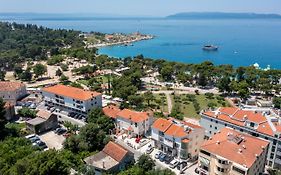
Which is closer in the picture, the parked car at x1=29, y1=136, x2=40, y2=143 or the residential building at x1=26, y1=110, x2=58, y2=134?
the parked car at x1=29, y1=136, x2=40, y2=143

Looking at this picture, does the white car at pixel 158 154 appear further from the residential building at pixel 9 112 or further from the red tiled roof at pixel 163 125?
the residential building at pixel 9 112

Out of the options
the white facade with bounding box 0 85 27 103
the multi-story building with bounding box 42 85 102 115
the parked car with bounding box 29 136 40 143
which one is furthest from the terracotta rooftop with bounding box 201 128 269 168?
the white facade with bounding box 0 85 27 103

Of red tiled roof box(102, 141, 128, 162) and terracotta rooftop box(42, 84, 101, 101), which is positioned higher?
terracotta rooftop box(42, 84, 101, 101)

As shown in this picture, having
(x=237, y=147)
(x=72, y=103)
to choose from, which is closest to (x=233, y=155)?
(x=237, y=147)

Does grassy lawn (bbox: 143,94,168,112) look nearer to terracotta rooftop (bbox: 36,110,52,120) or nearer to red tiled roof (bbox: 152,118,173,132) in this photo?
red tiled roof (bbox: 152,118,173,132)

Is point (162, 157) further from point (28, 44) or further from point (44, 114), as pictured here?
point (28, 44)

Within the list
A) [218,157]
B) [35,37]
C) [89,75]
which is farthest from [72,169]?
[35,37]

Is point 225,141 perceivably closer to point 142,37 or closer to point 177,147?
point 177,147

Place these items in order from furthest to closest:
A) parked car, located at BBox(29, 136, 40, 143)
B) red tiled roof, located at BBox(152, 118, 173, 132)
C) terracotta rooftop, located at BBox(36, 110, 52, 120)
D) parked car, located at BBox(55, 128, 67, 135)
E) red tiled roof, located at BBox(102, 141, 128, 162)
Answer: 1. terracotta rooftop, located at BBox(36, 110, 52, 120)
2. parked car, located at BBox(55, 128, 67, 135)
3. parked car, located at BBox(29, 136, 40, 143)
4. red tiled roof, located at BBox(152, 118, 173, 132)
5. red tiled roof, located at BBox(102, 141, 128, 162)
